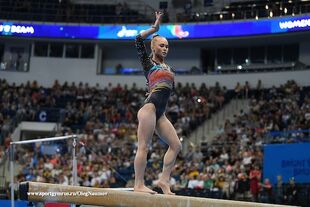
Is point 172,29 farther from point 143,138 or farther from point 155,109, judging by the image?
point 143,138

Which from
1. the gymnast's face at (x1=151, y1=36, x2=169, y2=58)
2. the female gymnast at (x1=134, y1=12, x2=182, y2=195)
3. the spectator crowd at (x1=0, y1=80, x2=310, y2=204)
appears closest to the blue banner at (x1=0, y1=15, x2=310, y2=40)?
the spectator crowd at (x1=0, y1=80, x2=310, y2=204)

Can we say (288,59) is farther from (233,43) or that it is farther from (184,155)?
(184,155)

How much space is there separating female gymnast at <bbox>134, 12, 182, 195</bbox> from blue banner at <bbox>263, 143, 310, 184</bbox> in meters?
10.5

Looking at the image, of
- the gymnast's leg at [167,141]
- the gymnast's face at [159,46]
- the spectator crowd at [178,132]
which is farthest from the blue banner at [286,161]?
the gymnast's face at [159,46]

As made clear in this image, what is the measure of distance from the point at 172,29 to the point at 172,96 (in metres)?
7.65

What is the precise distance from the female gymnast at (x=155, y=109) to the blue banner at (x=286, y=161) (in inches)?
412

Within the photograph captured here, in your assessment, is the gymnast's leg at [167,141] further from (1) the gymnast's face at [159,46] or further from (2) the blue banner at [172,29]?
(2) the blue banner at [172,29]

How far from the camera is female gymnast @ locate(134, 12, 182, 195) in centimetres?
716

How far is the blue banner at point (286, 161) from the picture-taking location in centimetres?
1711

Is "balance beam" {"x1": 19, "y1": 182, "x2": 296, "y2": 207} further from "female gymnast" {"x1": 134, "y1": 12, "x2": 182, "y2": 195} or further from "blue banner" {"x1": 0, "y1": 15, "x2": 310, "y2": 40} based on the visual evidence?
"blue banner" {"x1": 0, "y1": 15, "x2": 310, "y2": 40}

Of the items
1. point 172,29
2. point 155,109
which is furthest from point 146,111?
point 172,29

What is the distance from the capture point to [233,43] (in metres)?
28.4

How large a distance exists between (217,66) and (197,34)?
2.50 m

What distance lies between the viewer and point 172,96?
67.3ft
